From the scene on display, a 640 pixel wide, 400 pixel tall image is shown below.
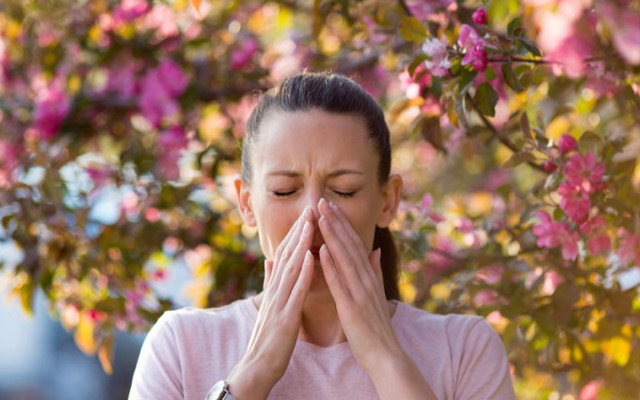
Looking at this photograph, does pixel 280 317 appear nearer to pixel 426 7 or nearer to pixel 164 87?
pixel 426 7

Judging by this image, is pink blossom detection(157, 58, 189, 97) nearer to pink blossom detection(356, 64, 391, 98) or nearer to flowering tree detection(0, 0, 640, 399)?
flowering tree detection(0, 0, 640, 399)

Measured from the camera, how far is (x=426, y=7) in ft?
8.50

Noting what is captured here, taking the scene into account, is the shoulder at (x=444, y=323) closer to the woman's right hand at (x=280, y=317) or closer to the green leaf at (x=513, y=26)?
the woman's right hand at (x=280, y=317)

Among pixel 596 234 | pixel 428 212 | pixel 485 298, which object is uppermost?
pixel 596 234

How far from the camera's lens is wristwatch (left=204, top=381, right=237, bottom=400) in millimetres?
1871

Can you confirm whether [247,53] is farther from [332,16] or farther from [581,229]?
[581,229]

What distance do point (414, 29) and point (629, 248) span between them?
69 centimetres

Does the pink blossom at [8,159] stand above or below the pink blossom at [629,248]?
below

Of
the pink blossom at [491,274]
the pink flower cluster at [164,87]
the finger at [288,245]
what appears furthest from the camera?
the pink flower cluster at [164,87]

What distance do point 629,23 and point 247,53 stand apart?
2.53 m

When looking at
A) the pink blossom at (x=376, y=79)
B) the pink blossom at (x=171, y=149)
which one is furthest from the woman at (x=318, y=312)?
the pink blossom at (x=376, y=79)

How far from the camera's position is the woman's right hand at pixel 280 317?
A: 1.91 meters

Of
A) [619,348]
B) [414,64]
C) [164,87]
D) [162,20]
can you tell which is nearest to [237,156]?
[164,87]

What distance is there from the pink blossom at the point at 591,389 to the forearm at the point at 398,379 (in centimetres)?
94
